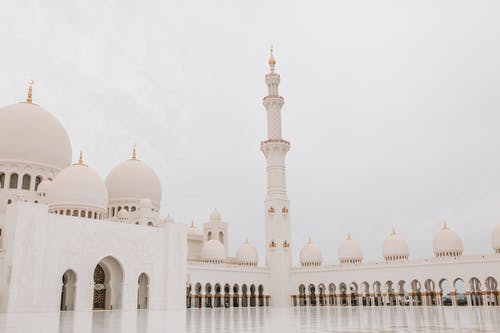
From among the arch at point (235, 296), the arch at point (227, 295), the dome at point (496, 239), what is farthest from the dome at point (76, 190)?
the dome at point (496, 239)

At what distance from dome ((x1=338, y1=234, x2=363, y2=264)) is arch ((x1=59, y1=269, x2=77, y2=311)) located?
2133 cm

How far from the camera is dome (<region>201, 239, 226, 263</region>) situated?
121 ft

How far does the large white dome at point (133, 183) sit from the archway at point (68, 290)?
31.0 ft

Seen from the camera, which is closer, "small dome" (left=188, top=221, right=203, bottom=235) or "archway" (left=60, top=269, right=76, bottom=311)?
"archway" (left=60, top=269, right=76, bottom=311)

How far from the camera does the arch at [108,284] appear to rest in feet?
85.3

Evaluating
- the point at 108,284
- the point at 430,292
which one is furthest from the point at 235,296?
the point at 430,292

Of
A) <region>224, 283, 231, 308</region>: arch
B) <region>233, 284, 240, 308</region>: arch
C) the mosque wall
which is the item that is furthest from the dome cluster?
<region>233, 284, 240, 308</region>: arch

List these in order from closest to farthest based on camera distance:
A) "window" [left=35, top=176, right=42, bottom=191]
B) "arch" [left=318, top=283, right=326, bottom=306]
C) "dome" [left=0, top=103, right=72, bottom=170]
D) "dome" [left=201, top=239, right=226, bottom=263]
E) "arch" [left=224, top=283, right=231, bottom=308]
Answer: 1. "dome" [left=0, top=103, right=72, bottom=170]
2. "window" [left=35, top=176, right=42, bottom=191]
3. "dome" [left=201, top=239, right=226, bottom=263]
4. "arch" [left=224, top=283, right=231, bottom=308]
5. "arch" [left=318, top=283, right=326, bottom=306]

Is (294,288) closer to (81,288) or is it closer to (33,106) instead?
(81,288)

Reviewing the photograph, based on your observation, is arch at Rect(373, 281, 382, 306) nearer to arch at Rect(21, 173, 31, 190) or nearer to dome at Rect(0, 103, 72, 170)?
dome at Rect(0, 103, 72, 170)

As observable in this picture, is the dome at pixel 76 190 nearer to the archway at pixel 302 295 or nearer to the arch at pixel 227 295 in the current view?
the arch at pixel 227 295

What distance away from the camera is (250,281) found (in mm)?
37938

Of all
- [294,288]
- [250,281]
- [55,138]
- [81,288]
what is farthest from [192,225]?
[81,288]

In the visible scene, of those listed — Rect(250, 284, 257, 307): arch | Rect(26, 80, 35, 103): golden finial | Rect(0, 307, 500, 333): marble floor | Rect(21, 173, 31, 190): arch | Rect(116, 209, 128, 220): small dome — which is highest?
Rect(26, 80, 35, 103): golden finial
